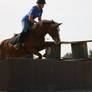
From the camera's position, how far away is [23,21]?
14.9 meters

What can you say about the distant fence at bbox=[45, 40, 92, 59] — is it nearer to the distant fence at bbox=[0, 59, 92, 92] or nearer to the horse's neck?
the horse's neck

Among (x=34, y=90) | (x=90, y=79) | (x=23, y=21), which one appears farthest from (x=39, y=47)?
(x=34, y=90)

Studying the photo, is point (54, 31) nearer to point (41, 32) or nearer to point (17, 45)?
point (41, 32)

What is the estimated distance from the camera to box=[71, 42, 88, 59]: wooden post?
1516cm

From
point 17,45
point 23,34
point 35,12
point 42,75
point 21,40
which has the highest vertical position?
point 35,12

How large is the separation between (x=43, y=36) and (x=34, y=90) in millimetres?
3936

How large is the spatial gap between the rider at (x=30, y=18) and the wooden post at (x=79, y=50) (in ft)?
5.94

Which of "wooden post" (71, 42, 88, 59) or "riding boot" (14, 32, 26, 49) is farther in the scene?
"wooden post" (71, 42, 88, 59)

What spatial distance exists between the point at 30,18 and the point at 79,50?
7.90ft

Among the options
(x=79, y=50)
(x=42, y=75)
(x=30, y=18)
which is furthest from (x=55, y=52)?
(x=42, y=75)

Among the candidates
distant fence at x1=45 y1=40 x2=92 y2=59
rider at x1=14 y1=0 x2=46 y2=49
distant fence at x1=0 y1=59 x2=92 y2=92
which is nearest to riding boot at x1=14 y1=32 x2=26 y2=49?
rider at x1=14 y1=0 x2=46 y2=49

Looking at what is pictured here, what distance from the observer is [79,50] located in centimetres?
1527

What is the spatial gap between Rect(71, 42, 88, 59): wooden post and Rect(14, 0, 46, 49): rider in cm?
181

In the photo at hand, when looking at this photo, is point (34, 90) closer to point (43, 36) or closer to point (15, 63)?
point (15, 63)
